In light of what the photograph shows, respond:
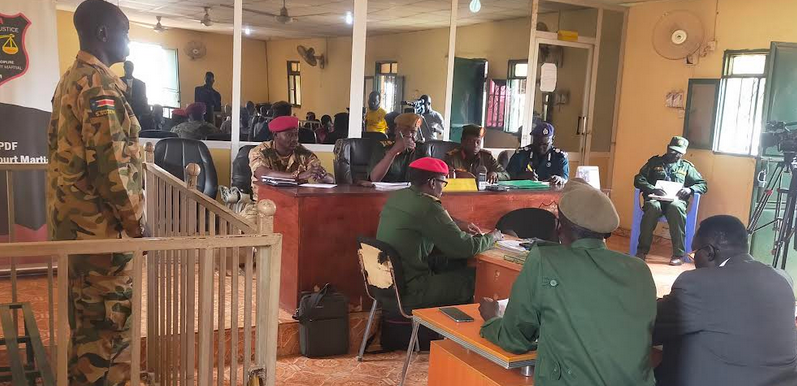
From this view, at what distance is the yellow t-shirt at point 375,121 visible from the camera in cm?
647

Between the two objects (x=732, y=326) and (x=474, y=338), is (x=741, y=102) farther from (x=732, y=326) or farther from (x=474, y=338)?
(x=474, y=338)

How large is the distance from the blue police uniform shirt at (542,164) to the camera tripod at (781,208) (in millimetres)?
1555

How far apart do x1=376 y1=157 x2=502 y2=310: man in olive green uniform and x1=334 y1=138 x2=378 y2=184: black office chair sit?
5.27 ft

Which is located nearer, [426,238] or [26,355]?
[26,355]

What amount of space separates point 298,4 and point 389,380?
4.75 meters

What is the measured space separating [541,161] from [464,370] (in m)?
3.69

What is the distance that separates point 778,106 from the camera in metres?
5.04

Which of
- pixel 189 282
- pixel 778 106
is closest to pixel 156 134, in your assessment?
pixel 189 282

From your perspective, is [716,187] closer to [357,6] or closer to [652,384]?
[357,6]

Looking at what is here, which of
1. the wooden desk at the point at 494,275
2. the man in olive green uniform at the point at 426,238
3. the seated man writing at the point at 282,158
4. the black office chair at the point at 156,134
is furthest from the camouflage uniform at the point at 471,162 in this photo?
the black office chair at the point at 156,134

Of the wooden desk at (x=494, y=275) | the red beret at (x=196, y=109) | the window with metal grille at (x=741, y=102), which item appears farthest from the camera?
the window with metal grille at (x=741, y=102)

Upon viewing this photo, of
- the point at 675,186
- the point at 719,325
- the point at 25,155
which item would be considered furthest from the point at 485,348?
the point at 675,186

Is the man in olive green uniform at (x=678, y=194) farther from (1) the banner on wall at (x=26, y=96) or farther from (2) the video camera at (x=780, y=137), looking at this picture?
(1) the banner on wall at (x=26, y=96)

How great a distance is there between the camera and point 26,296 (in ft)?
12.6
